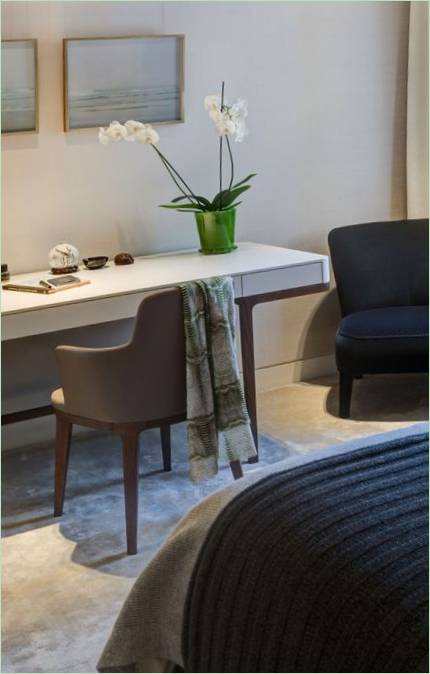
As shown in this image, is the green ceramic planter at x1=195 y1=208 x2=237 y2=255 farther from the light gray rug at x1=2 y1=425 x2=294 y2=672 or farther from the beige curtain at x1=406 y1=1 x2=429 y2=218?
the beige curtain at x1=406 y1=1 x2=429 y2=218

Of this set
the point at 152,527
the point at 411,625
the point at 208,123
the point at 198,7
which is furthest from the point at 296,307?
the point at 411,625

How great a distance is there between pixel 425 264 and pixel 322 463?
8.37 feet

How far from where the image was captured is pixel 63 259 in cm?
377

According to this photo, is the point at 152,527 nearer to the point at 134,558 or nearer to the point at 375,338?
the point at 134,558

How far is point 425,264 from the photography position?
453 cm

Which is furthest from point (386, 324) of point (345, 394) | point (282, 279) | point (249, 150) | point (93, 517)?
point (93, 517)

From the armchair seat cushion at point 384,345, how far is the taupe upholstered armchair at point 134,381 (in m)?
1.15

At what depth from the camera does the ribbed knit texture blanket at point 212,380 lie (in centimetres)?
311

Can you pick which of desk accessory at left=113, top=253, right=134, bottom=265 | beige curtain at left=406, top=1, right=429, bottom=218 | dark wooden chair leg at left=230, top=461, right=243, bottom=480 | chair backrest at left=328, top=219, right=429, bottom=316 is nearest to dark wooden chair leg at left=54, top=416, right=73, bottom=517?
dark wooden chair leg at left=230, top=461, right=243, bottom=480

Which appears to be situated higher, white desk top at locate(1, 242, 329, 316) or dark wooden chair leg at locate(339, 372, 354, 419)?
white desk top at locate(1, 242, 329, 316)

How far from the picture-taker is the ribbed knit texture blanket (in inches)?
122

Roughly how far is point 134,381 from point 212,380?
0.26m

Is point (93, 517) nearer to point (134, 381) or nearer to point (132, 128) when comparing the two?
point (134, 381)

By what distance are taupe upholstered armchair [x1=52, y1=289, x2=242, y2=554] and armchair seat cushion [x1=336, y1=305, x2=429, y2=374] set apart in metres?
1.15
